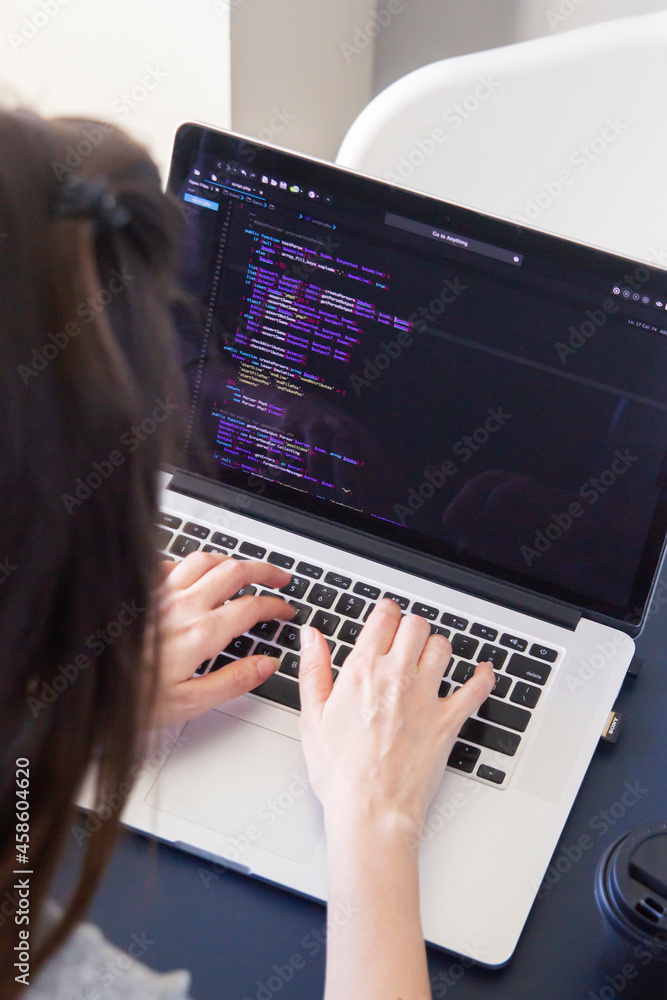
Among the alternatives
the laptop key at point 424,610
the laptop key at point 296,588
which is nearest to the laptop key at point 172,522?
the laptop key at point 296,588

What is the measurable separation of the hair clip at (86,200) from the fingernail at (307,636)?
0.41 metres

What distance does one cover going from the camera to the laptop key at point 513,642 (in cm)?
73

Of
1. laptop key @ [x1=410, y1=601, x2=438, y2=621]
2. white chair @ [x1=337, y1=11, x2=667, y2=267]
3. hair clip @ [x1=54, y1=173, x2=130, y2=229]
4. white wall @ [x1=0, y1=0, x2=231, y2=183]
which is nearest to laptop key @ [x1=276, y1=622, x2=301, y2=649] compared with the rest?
laptop key @ [x1=410, y1=601, x2=438, y2=621]

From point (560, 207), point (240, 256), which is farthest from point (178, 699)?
point (560, 207)

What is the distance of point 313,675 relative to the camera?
0.68 m

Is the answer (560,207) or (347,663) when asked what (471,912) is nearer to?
(347,663)

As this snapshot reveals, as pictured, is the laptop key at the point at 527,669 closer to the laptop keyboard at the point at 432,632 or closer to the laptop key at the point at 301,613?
the laptop keyboard at the point at 432,632

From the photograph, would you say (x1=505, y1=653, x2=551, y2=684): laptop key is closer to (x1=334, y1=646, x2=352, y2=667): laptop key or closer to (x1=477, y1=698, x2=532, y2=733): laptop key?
(x1=477, y1=698, x2=532, y2=733): laptop key

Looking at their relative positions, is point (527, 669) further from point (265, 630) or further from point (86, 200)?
point (86, 200)

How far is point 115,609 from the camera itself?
17.0 inches

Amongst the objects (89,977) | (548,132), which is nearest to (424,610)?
(89,977)

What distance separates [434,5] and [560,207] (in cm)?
70

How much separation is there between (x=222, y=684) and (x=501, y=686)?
23cm

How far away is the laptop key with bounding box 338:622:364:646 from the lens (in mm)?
730
